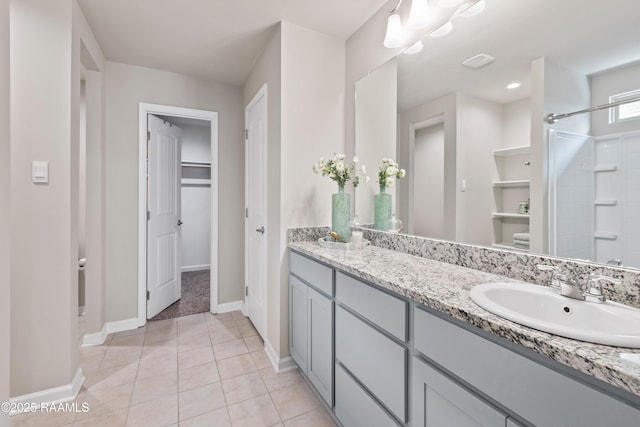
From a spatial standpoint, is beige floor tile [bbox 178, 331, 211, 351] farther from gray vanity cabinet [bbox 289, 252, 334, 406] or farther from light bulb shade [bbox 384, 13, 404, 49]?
light bulb shade [bbox 384, 13, 404, 49]

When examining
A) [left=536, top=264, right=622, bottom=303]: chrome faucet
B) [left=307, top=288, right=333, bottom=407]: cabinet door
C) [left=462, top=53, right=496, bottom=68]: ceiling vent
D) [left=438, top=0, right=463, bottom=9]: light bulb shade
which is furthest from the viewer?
[left=307, top=288, right=333, bottom=407]: cabinet door

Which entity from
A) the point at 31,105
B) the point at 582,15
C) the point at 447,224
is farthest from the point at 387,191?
the point at 31,105

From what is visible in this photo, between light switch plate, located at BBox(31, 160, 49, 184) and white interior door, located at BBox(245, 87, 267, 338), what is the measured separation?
1347mm

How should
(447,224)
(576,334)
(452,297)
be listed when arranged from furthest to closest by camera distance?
(447,224) < (452,297) < (576,334)

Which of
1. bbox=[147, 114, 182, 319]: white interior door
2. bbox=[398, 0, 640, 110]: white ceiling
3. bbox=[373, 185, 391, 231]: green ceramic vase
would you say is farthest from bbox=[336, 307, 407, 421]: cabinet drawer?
bbox=[147, 114, 182, 319]: white interior door

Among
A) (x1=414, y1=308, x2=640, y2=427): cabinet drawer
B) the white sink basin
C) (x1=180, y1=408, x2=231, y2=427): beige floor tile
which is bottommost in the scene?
(x1=180, y1=408, x2=231, y2=427): beige floor tile

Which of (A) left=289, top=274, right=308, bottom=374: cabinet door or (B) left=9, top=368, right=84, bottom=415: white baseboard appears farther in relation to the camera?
(A) left=289, top=274, right=308, bottom=374: cabinet door

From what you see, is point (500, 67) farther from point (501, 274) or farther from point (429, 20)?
point (501, 274)

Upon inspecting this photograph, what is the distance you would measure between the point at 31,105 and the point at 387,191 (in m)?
2.26

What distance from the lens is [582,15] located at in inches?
39.6

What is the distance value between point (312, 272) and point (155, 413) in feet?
3.99

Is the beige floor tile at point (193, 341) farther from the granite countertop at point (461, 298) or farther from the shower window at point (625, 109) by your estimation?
the shower window at point (625, 109)

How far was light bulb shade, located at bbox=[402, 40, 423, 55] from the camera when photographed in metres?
1.67

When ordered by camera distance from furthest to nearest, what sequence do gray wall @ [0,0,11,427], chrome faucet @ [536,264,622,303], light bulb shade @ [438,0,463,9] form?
light bulb shade @ [438,0,463,9], gray wall @ [0,0,11,427], chrome faucet @ [536,264,622,303]
